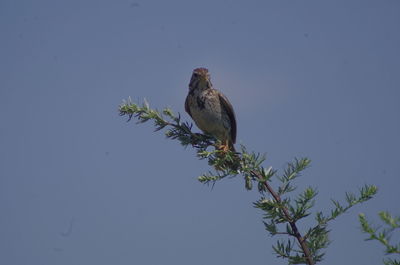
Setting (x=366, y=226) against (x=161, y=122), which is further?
(x=161, y=122)

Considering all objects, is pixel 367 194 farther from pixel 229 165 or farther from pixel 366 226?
pixel 229 165

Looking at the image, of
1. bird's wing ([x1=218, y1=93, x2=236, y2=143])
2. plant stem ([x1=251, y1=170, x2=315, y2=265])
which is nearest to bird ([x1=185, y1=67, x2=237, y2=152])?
bird's wing ([x1=218, y1=93, x2=236, y2=143])

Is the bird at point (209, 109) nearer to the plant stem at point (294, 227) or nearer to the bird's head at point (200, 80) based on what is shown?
the bird's head at point (200, 80)

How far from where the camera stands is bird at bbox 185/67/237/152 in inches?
283

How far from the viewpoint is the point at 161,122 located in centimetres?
480

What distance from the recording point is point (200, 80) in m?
7.56

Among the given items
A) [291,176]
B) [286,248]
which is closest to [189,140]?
[291,176]

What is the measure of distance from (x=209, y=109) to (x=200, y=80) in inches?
22.9

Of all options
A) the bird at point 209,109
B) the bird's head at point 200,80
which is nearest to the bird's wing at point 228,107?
the bird at point 209,109

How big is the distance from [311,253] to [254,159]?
93cm

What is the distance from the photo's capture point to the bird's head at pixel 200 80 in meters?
7.55

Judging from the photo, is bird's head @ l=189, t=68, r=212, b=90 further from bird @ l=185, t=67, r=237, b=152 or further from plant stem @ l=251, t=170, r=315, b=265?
plant stem @ l=251, t=170, r=315, b=265

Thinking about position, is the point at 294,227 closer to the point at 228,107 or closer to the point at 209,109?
the point at 209,109

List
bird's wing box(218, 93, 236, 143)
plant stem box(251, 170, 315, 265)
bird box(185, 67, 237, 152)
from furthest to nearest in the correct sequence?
bird's wing box(218, 93, 236, 143), bird box(185, 67, 237, 152), plant stem box(251, 170, 315, 265)
